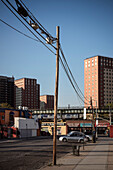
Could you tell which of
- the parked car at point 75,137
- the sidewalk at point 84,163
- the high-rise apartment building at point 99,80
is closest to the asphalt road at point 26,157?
the sidewalk at point 84,163

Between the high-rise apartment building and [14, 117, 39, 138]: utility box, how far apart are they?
109m

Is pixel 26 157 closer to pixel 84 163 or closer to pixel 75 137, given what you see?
pixel 84 163

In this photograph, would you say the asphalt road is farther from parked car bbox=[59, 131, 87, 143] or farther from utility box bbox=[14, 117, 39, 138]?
utility box bbox=[14, 117, 39, 138]

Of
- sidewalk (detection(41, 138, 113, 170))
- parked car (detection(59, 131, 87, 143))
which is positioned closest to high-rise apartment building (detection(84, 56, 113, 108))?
parked car (detection(59, 131, 87, 143))

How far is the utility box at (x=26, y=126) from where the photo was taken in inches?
2608

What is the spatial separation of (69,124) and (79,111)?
19951mm

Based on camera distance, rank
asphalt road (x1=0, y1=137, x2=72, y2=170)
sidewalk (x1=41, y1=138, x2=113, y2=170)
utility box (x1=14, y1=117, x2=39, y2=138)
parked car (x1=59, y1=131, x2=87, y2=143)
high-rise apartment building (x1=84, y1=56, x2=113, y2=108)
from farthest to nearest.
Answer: high-rise apartment building (x1=84, y1=56, x2=113, y2=108)
utility box (x1=14, y1=117, x2=39, y2=138)
parked car (x1=59, y1=131, x2=87, y2=143)
asphalt road (x1=0, y1=137, x2=72, y2=170)
sidewalk (x1=41, y1=138, x2=113, y2=170)

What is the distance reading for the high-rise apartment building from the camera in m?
184

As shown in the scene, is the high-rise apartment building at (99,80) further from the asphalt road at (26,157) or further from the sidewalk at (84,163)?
the sidewalk at (84,163)

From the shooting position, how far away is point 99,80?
186 metres

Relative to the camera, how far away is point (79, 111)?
128 metres

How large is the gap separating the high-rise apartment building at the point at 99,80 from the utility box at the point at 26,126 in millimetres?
109305

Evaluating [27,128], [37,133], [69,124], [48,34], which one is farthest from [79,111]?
[48,34]

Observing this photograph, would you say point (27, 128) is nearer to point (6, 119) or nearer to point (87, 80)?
point (6, 119)
